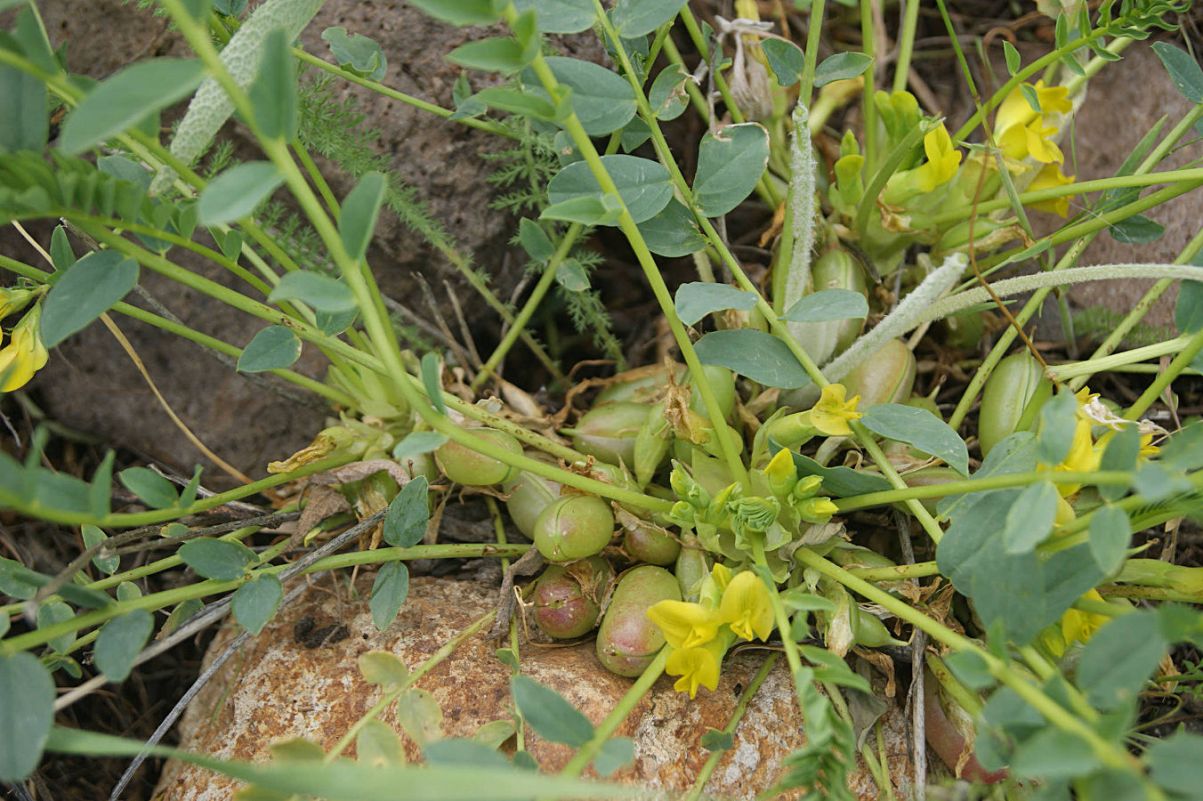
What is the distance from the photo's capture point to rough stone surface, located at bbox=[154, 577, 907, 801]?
56.5 inches

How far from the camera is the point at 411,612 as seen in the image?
5.41 ft

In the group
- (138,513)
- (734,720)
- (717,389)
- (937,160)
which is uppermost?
(937,160)

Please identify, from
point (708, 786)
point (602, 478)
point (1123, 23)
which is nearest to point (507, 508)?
point (602, 478)

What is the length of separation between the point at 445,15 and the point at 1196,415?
1.70m

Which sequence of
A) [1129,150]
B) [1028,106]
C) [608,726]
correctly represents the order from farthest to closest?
[1129,150]
[1028,106]
[608,726]

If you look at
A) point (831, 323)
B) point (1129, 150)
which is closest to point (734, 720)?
point (831, 323)

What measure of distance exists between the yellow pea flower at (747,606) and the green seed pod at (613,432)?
0.45 m

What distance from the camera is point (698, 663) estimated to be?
1.33m

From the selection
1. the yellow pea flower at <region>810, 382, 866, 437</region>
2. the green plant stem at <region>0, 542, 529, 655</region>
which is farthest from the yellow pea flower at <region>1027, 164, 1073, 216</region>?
the green plant stem at <region>0, 542, 529, 655</region>

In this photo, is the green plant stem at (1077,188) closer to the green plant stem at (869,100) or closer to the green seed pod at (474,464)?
the green plant stem at (869,100)

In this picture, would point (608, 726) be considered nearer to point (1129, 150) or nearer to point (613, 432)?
point (613, 432)

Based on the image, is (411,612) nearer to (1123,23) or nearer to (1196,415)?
(1123,23)

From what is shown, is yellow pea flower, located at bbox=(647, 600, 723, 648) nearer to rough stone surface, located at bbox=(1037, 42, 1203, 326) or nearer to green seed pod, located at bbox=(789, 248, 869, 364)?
green seed pod, located at bbox=(789, 248, 869, 364)

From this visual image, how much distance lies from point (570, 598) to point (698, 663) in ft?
1.00
